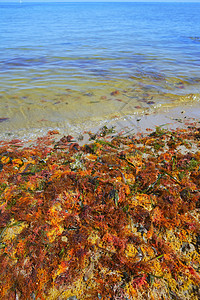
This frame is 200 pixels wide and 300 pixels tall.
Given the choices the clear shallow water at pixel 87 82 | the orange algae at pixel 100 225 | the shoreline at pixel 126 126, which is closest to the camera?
the orange algae at pixel 100 225

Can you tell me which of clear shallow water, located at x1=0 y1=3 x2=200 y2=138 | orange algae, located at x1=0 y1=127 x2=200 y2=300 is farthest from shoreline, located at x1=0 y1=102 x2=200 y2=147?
orange algae, located at x1=0 y1=127 x2=200 y2=300

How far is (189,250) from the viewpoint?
2.16 meters

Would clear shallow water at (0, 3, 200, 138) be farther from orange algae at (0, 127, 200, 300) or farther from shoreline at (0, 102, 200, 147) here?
orange algae at (0, 127, 200, 300)

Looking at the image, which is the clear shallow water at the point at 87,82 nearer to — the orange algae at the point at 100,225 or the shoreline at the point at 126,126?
the shoreline at the point at 126,126

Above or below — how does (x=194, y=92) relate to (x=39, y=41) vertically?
below

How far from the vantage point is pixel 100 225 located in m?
2.39

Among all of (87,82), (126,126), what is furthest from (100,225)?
(87,82)

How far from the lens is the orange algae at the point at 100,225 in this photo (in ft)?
6.25

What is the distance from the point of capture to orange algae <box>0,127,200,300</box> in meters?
1.90

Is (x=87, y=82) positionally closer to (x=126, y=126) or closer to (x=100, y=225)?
(x=126, y=126)

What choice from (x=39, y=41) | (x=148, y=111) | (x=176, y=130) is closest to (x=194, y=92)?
(x=148, y=111)

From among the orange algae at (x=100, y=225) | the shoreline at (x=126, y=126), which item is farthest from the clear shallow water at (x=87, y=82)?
the orange algae at (x=100, y=225)

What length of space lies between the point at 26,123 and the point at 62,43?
1226cm

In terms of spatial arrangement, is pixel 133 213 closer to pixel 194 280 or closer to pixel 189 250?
pixel 189 250
